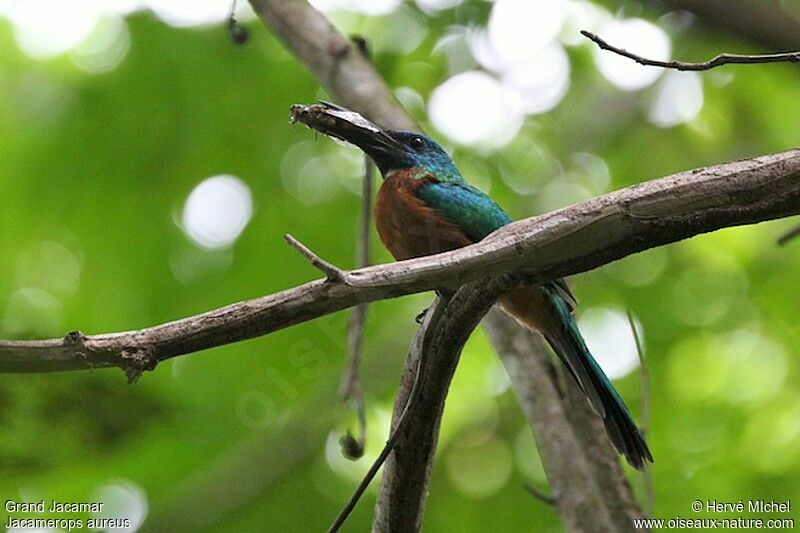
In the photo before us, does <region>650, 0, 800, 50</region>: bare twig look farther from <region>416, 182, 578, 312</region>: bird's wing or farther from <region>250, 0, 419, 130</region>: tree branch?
<region>250, 0, 419, 130</region>: tree branch

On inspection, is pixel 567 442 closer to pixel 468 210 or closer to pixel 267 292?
pixel 468 210

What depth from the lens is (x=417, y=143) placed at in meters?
3.91

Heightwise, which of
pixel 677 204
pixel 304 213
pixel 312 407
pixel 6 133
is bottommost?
pixel 677 204

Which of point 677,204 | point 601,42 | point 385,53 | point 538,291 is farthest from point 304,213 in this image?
point 677,204

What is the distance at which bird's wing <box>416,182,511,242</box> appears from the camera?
3418mm

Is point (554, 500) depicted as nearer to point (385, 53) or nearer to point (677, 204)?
point (677, 204)

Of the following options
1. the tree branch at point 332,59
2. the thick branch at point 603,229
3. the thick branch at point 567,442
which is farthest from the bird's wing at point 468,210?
the thick branch at point 603,229

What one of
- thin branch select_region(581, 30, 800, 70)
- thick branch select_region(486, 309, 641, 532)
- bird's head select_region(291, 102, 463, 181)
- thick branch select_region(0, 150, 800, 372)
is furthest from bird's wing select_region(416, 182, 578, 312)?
thick branch select_region(0, 150, 800, 372)

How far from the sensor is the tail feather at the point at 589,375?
9.88 ft

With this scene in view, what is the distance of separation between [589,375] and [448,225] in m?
0.71

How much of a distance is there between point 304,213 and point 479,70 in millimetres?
1592

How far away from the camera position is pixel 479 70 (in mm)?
5812

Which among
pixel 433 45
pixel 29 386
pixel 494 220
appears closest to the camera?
pixel 29 386

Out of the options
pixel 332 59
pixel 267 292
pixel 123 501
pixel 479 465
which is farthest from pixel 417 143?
pixel 123 501
